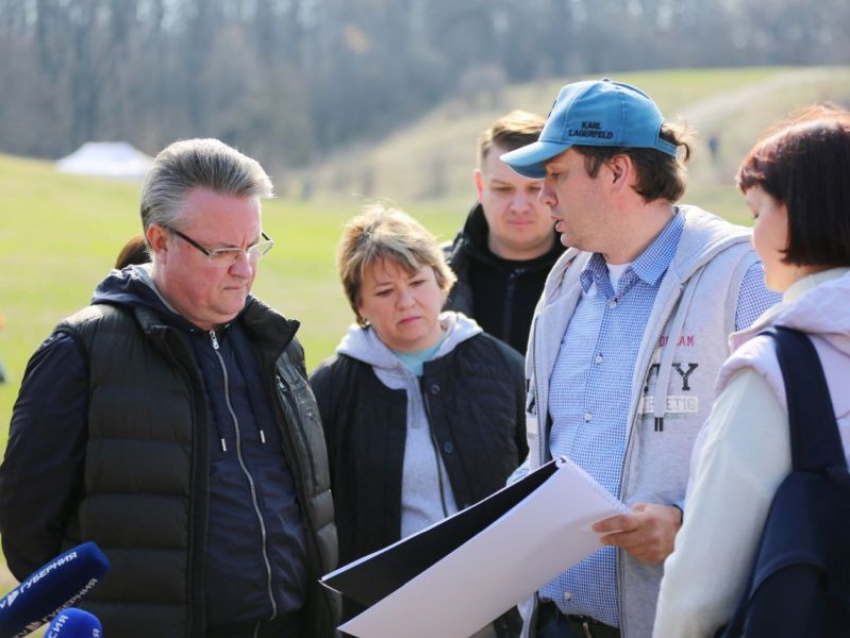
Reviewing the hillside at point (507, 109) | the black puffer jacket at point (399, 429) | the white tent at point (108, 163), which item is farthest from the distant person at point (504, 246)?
the white tent at point (108, 163)

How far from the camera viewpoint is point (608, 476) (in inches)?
124

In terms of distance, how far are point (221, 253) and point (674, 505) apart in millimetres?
1389

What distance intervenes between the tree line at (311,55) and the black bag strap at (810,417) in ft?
200

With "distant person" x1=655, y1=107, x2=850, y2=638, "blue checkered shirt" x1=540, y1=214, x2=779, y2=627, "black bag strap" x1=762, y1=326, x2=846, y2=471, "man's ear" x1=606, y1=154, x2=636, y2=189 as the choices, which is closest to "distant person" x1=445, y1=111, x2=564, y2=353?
"blue checkered shirt" x1=540, y1=214, x2=779, y2=627

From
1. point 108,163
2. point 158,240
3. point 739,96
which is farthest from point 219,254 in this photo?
point 739,96

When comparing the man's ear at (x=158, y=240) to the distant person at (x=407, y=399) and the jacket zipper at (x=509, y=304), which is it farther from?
the jacket zipper at (x=509, y=304)

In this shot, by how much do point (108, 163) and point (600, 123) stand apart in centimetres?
4811

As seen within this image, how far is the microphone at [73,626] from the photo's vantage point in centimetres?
213

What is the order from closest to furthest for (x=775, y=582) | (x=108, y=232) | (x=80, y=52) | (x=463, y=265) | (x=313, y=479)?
(x=775, y=582), (x=313, y=479), (x=463, y=265), (x=108, y=232), (x=80, y=52)

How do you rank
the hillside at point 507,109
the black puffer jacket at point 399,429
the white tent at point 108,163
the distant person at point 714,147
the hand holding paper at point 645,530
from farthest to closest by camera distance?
the white tent at point 108,163
the hillside at point 507,109
the distant person at point 714,147
the black puffer jacket at point 399,429
the hand holding paper at point 645,530

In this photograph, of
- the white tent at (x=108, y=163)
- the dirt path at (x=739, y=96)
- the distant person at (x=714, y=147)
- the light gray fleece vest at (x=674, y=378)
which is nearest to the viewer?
the light gray fleece vest at (x=674, y=378)

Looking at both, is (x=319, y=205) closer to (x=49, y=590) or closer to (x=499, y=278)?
(x=499, y=278)

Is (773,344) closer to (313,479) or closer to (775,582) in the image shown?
(775,582)

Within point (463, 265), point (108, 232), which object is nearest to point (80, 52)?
point (108, 232)
